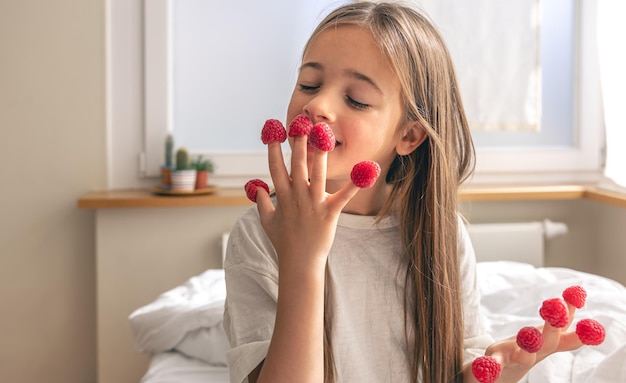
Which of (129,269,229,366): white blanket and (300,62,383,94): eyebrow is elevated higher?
(300,62,383,94): eyebrow

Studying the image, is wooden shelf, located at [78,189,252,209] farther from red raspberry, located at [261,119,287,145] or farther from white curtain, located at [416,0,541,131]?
red raspberry, located at [261,119,287,145]

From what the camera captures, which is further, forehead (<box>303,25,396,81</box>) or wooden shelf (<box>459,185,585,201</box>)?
wooden shelf (<box>459,185,585,201</box>)

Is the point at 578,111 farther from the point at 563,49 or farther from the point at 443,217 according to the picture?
the point at 443,217

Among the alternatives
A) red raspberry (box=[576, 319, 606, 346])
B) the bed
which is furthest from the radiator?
red raspberry (box=[576, 319, 606, 346])

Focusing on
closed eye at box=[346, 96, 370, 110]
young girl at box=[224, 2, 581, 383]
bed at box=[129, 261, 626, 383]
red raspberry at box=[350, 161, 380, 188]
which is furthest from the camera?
bed at box=[129, 261, 626, 383]

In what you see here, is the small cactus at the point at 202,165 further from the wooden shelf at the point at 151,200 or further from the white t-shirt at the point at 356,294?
the white t-shirt at the point at 356,294

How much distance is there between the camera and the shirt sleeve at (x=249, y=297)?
990 millimetres

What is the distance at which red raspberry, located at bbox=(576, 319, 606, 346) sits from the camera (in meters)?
0.86

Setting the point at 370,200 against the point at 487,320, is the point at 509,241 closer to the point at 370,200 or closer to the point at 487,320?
the point at 487,320

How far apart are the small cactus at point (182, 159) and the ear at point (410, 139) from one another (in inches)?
50.0

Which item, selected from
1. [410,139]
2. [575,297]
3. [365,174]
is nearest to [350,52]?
[410,139]

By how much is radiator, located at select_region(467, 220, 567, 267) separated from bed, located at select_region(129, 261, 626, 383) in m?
0.56

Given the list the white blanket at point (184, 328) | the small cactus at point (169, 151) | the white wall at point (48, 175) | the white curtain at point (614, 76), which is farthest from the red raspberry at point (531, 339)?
the white wall at point (48, 175)

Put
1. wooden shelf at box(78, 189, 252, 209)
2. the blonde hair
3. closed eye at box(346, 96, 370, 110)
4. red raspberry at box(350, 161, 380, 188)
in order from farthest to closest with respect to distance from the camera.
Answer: wooden shelf at box(78, 189, 252, 209) → the blonde hair → closed eye at box(346, 96, 370, 110) → red raspberry at box(350, 161, 380, 188)
